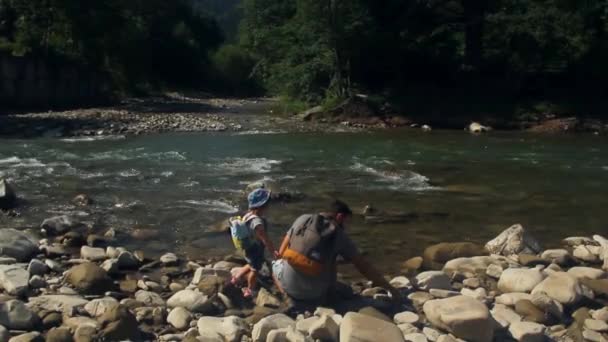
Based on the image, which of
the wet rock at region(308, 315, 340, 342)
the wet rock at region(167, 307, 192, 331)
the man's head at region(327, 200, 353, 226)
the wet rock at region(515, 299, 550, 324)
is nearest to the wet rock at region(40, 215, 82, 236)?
the wet rock at region(167, 307, 192, 331)

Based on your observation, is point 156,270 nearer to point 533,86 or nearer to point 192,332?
point 192,332

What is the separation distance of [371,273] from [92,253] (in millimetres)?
4475

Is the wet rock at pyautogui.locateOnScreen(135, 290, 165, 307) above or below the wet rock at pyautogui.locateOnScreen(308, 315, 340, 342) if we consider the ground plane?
below

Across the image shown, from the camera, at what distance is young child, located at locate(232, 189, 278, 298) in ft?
28.2

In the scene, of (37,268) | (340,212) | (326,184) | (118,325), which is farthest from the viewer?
(326,184)

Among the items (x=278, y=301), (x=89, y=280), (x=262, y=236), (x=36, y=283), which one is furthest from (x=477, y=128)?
(x=36, y=283)

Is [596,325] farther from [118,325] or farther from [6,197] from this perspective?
[6,197]

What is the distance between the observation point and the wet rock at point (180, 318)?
25.7 ft

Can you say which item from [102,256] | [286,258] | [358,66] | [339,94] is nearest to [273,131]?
[339,94]

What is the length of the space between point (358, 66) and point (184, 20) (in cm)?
5484

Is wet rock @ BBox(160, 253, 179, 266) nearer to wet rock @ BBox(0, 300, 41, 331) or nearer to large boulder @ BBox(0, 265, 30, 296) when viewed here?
large boulder @ BBox(0, 265, 30, 296)

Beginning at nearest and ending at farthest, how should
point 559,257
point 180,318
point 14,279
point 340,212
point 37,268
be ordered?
point 180,318 < point 340,212 < point 14,279 < point 37,268 < point 559,257

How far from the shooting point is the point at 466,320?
737 centimetres

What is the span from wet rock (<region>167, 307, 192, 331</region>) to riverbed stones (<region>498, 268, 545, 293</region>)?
13.2 feet
